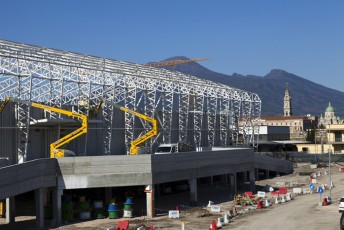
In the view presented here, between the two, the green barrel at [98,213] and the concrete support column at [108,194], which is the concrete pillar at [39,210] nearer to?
the green barrel at [98,213]

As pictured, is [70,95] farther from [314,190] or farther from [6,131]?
[314,190]

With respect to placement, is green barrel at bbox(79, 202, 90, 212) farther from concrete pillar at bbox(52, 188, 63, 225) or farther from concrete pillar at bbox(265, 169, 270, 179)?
concrete pillar at bbox(265, 169, 270, 179)

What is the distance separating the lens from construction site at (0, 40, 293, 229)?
51.3 meters

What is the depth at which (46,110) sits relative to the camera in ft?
202

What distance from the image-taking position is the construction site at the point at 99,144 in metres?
51.3

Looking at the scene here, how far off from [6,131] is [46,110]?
5.35m

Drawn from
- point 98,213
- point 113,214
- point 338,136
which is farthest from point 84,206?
point 338,136

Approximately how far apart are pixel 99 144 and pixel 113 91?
6.53 metres

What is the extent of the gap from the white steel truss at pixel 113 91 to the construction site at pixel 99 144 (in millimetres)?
167

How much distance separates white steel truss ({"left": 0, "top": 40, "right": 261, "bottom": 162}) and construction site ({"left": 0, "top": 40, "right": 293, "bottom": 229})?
6.6 inches

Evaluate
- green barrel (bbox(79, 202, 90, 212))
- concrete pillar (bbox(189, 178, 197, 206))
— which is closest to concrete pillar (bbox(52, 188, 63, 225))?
green barrel (bbox(79, 202, 90, 212))

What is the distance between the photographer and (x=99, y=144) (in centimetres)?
7025

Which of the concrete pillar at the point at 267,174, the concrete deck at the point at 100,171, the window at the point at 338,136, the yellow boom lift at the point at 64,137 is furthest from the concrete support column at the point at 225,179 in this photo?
the window at the point at 338,136

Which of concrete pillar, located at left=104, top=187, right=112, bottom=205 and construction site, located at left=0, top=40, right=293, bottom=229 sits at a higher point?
construction site, located at left=0, top=40, right=293, bottom=229
